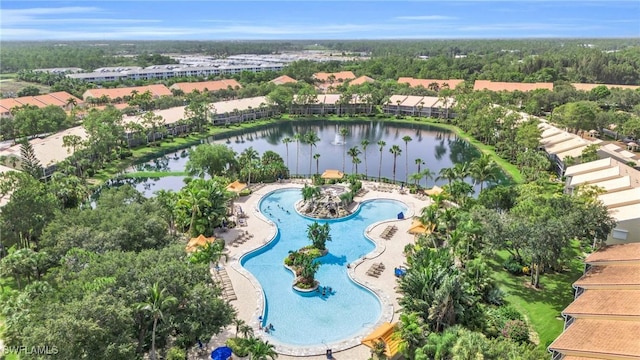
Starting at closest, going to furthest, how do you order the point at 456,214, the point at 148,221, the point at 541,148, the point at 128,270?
the point at 128,270, the point at 148,221, the point at 456,214, the point at 541,148

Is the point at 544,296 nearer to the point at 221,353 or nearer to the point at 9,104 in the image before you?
the point at 221,353

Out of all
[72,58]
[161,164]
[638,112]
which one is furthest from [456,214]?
[72,58]

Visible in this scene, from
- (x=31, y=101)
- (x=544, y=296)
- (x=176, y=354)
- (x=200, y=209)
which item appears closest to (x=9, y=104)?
(x=31, y=101)

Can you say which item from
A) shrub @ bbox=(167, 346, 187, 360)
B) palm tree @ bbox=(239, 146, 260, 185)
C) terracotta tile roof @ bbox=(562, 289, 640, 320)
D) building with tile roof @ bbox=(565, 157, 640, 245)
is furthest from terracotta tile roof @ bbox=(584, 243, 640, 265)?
palm tree @ bbox=(239, 146, 260, 185)

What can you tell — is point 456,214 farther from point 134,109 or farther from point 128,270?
point 134,109

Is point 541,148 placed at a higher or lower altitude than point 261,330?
higher

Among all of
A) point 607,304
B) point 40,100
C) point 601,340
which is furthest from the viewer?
point 40,100
